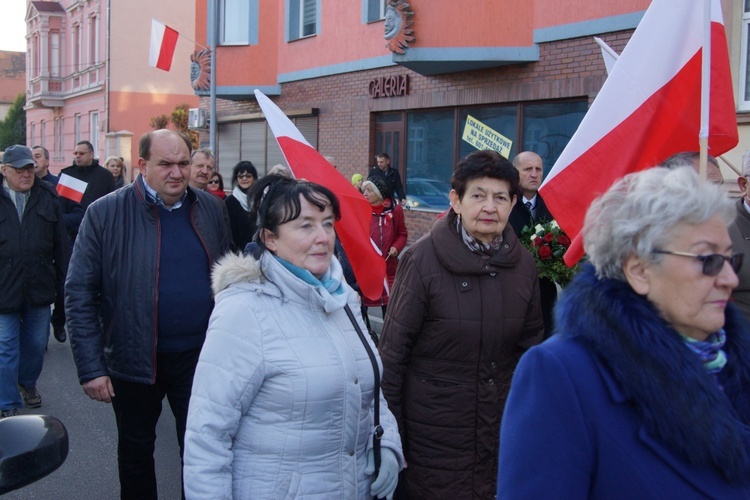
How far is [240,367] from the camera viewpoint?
8.85ft

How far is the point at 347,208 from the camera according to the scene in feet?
16.6

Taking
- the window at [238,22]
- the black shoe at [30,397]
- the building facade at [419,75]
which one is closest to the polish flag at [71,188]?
the black shoe at [30,397]

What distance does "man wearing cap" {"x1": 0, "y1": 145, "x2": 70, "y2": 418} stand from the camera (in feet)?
21.3

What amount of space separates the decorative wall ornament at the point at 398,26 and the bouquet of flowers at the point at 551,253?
896cm

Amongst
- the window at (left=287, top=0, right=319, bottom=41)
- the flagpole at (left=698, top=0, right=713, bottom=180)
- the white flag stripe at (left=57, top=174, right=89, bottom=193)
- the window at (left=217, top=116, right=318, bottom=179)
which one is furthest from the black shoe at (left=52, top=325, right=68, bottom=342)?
the window at (left=287, top=0, right=319, bottom=41)

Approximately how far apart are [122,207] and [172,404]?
1.10 metres

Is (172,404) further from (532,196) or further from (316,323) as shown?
(532,196)

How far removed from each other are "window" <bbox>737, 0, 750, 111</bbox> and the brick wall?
1982mm

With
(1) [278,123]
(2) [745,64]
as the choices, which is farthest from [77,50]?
(1) [278,123]

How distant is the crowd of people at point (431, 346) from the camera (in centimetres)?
187

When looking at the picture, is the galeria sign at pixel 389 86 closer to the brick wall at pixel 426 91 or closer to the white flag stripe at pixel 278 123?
the brick wall at pixel 426 91

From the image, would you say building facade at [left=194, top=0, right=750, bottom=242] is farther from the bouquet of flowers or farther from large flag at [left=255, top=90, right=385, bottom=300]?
large flag at [left=255, top=90, right=385, bottom=300]

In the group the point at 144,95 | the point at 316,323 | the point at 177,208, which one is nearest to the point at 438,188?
the point at 177,208

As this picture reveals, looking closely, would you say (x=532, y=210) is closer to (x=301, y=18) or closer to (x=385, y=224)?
(x=385, y=224)
